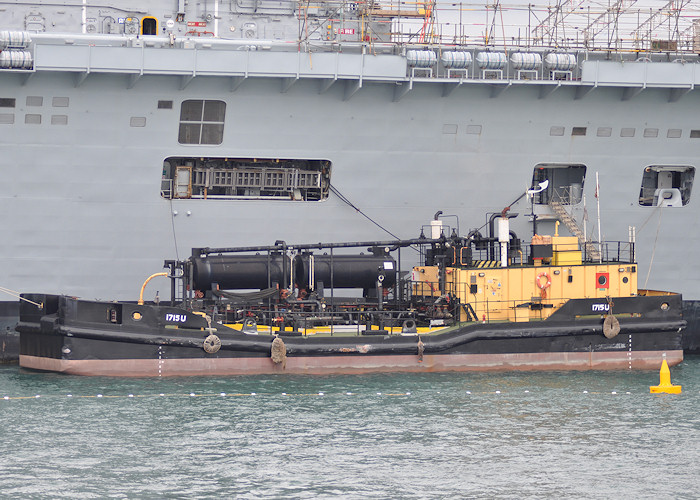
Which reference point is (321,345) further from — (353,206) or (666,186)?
(666,186)

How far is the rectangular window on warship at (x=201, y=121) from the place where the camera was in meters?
23.6

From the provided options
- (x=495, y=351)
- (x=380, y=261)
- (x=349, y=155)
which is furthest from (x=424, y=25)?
(x=495, y=351)

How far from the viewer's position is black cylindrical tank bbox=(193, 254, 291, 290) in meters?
22.4

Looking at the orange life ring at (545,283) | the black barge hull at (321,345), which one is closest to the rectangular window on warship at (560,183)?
the orange life ring at (545,283)

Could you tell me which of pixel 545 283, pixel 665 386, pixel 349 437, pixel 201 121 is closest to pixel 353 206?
pixel 201 121

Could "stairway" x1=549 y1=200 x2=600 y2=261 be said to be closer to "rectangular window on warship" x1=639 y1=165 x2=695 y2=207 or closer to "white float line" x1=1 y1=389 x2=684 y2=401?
"rectangular window on warship" x1=639 y1=165 x2=695 y2=207

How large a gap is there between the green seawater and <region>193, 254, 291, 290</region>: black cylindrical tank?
2.53 meters

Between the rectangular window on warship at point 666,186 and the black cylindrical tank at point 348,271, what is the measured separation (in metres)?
7.12

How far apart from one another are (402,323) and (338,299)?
1.55 meters

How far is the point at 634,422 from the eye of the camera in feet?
56.9

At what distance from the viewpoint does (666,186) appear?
26.5 m

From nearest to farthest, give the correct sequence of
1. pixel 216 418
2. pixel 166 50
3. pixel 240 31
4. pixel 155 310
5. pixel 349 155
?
pixel 216 418 → pixel 155 310 → pixel 166 50 → pixel 349 155 → pixel 240 31

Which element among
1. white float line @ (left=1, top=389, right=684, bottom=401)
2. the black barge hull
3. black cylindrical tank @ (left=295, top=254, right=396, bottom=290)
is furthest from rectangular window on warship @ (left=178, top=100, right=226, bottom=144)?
white float line @ (left=1, top=389, right=684, bottom=401)

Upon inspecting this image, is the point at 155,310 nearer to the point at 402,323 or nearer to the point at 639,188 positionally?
the point at 402,323
